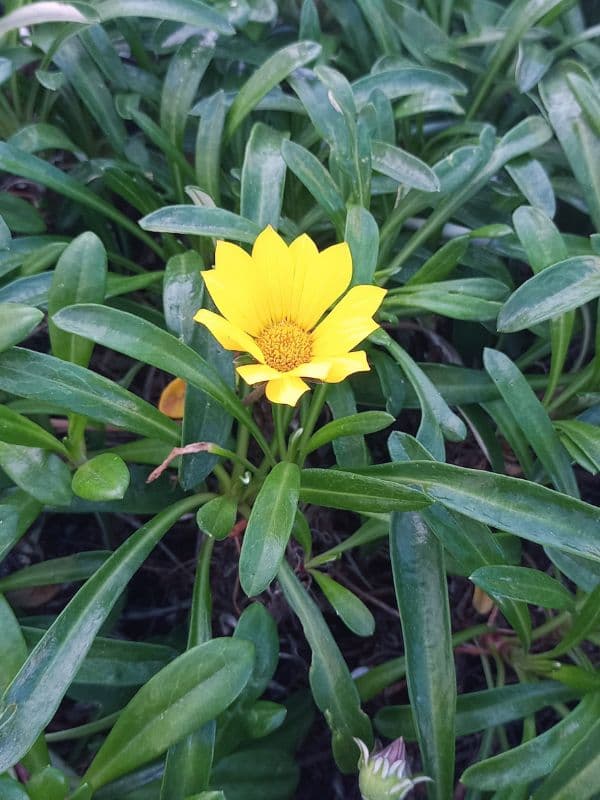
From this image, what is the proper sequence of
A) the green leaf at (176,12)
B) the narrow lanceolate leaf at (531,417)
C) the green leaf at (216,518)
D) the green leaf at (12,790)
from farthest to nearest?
the green leaf at (176,12)
the narrow lanceolate leaf at (531,417)
the green leaf at (216,518)
the green leaf at (12,790)

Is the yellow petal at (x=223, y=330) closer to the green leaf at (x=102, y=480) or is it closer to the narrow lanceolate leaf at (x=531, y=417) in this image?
the green leaf at (x=102, y=480)

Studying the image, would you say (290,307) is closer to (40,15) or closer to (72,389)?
(72,389)

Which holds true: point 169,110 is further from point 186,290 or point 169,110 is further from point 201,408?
point 201,408

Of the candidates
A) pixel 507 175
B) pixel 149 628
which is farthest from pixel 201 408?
pixel 507 175

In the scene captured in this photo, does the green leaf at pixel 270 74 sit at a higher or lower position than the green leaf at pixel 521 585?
higher

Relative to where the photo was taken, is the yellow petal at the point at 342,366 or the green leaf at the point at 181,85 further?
the green leaf at the point at 181,85

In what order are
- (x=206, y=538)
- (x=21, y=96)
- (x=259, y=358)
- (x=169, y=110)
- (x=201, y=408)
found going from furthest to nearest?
(x=21, y=96) < (x=169, y=110) < (x=206, y=538) < (x=201, y=408) < (x=259, y=358)

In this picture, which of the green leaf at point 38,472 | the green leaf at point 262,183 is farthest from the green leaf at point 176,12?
the green leaf at point 38,472
